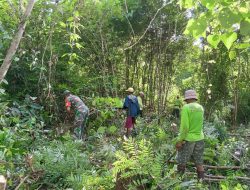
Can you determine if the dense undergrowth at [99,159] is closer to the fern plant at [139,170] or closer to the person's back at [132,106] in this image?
the fern plant at [139,170]

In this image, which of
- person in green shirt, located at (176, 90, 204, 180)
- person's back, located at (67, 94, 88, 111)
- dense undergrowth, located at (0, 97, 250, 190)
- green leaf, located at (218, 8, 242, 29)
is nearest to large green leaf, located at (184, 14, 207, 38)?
green leaf, located at (218, 8, 242, 29)

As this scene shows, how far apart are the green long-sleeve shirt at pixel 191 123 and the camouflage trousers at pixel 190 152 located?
0.10 meters

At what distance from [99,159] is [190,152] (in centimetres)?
196

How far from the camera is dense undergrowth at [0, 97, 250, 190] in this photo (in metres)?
4.23

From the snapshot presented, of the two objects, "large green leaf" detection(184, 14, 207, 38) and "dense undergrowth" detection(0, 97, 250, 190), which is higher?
"large green leaf" detection(184, 14, 207, 38)

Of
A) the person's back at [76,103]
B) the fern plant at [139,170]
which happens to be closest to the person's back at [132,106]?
the person's back at [76,103]

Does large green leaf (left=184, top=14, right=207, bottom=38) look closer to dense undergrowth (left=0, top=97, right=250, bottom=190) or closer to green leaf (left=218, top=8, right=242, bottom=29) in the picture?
green leaf (left=218, top=8, right=242, bottom=29)

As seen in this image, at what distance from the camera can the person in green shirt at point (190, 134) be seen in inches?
224

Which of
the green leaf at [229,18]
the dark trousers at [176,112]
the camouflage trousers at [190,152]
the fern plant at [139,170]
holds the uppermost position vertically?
the green leaf at [229,18]

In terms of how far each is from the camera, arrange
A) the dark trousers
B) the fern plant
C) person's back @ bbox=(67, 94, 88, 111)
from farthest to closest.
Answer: the dark trousers < person's back @ bbox=(67, 94, 88, 111) < the fern plant

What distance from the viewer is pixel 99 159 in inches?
276

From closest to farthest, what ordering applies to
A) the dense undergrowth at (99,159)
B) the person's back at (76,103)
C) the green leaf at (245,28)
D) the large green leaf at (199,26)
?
the green leaf at (245,28) → the large green leaf at (199,26) → the dense undergrowth at (99,159) → the person's back at (76,103)

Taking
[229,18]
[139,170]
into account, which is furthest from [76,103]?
[229,18]

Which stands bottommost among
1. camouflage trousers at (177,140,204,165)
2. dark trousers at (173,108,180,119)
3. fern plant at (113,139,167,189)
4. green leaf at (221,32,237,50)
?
dark trousers at (173,108,180,119)
